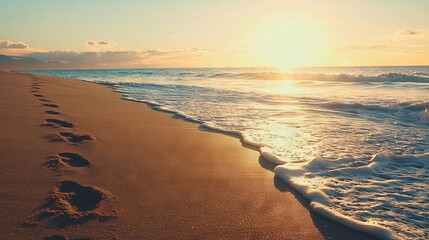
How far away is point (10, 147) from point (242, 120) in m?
4.43

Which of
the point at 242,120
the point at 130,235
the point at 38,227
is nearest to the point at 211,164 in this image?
the point at 130,235

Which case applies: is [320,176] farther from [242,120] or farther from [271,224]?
[242,120]

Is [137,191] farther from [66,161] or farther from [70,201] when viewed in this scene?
[66,161]

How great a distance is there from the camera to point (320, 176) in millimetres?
3611

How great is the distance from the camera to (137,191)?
2.84 m

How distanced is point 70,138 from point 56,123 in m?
1.06

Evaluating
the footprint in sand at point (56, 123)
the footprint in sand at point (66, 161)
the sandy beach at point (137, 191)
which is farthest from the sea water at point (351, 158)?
the footprint in sand at point (56, 123)

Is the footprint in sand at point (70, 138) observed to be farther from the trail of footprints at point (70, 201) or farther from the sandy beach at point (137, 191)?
the trail of footprints at point (70, 201)

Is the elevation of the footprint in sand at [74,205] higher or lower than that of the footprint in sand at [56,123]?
lower

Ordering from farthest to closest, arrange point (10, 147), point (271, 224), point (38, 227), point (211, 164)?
1. point (211, 164)
2. point (10, 147)
3. point (271, 224)
4. point (38, 227)

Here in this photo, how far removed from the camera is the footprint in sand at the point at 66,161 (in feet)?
10.4

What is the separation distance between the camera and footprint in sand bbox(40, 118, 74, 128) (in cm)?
488

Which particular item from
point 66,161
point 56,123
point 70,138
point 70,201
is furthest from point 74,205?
point 56,123

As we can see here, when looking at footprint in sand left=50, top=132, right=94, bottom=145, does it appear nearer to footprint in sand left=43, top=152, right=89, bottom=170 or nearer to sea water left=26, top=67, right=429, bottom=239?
footprint in sand left=43, top=152, right=89, bottom=170
